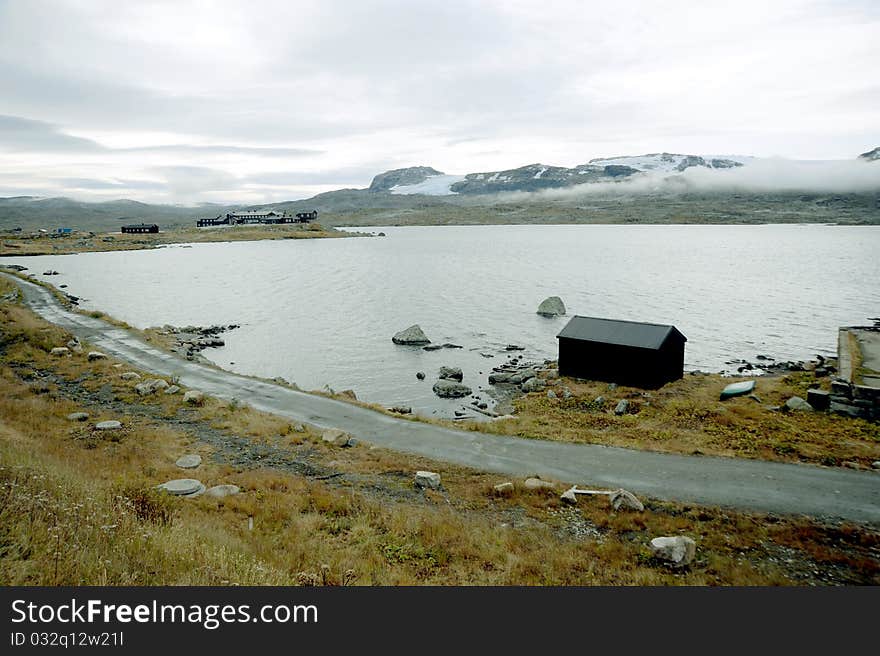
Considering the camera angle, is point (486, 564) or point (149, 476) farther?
point (149, 476)

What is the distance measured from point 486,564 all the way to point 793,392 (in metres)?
28.3

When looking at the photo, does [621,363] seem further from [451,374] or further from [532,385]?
[451,374]

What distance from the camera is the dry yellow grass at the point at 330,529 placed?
403 inches

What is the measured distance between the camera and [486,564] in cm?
1341

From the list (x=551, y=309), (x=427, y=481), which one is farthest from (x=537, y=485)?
(x=551, y=309)

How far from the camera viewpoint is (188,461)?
21.0 metres

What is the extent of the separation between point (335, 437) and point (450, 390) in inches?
571

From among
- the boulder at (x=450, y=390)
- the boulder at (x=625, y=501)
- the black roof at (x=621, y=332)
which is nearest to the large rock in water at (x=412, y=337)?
the boulder at (x=450, y=390)

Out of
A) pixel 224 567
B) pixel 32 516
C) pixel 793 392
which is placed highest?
pixel 32 516

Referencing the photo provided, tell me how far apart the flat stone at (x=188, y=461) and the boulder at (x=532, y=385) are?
22554 mm

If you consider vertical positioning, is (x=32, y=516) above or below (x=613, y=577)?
above

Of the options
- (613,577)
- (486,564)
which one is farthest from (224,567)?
(613,577)

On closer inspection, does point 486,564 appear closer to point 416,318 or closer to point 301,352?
point 301,352

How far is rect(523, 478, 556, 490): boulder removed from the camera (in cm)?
1945
